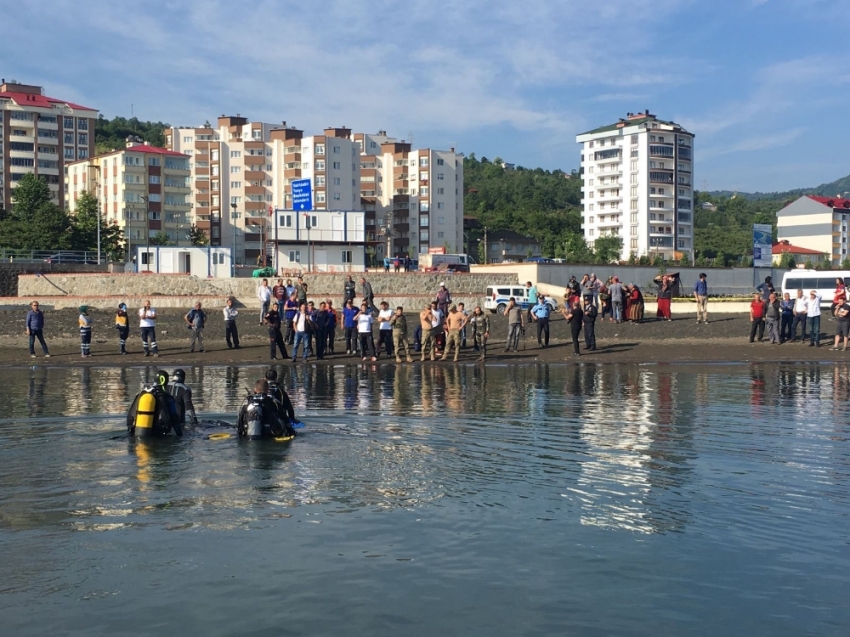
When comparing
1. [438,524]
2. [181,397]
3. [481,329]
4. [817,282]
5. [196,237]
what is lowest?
[438,524]

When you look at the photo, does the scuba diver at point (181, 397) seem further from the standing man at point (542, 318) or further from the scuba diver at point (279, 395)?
the standing man at point (542, 318)

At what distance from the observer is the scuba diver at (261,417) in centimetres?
1473

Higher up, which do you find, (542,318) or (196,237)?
(196,237)

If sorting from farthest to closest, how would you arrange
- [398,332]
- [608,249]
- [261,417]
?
1. [608,249]
2. [398,332]
3. [261,417]

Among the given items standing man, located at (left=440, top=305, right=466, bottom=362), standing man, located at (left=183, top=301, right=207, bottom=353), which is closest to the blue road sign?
standing man, located at (left=183, top=301, right=207, bottom=353)

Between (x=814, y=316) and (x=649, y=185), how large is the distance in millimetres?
111202

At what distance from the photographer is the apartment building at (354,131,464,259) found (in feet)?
429

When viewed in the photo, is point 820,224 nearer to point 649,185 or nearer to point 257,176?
point 649,185

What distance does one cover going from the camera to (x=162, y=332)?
35250mm

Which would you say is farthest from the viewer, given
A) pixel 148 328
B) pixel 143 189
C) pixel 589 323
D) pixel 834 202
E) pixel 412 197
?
pixel 834 202

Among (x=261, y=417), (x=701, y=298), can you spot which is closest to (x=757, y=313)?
(x=701, y=298)

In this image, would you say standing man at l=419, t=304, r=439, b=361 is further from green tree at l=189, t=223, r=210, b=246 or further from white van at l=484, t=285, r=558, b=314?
green tree at l=189, t=223, r=210, b=246

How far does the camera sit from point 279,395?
15336 mm

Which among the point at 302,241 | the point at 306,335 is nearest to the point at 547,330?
the point at 306,335
